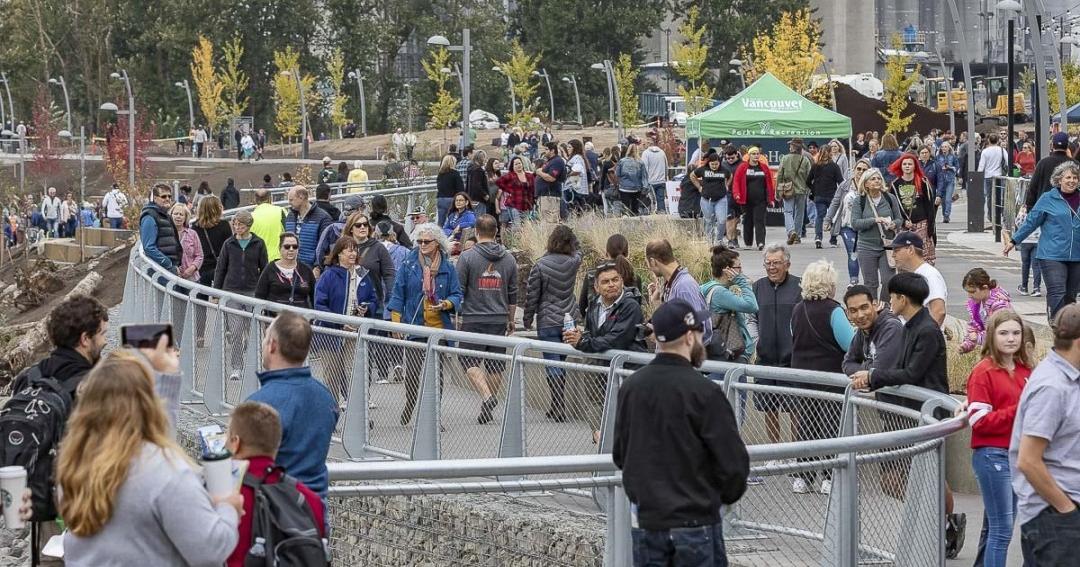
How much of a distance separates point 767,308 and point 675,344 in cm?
483

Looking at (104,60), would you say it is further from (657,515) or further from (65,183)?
(657,515)

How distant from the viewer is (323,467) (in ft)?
19.7

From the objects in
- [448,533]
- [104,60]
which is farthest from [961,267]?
[104,60]

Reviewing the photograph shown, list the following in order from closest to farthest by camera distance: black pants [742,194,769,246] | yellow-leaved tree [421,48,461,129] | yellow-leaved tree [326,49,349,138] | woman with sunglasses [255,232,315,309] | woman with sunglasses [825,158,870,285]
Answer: woman with sunglasses [255,232,315,309], woman with sunglasses [825,158,870,285], black pants [742,194,769,246], yellow-leaved tree [421,48,461,129], yellow-leaved tree [326,49,349,138]

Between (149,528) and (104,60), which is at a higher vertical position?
(104,60)

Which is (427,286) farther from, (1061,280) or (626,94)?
(626,94)

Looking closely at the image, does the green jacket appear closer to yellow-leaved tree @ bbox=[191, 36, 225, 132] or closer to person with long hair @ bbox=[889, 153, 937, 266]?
person with long hair @ bbox=[889, 153, 937, 266]

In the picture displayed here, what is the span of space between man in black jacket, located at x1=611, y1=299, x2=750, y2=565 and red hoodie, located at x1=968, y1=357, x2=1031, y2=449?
2154mm

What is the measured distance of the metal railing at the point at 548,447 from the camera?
649cm

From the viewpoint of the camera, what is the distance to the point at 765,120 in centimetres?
3122

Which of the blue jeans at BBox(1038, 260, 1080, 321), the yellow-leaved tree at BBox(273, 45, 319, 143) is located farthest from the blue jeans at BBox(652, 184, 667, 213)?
the yellow-leaved tree at BBox(273, 45, 319, 143)

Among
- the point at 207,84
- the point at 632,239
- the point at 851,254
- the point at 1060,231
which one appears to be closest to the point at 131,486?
the point at 1060,231

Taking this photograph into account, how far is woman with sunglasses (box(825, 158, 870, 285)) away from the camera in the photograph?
1764 cm

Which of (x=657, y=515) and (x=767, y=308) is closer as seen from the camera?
(x=657, y=515)
